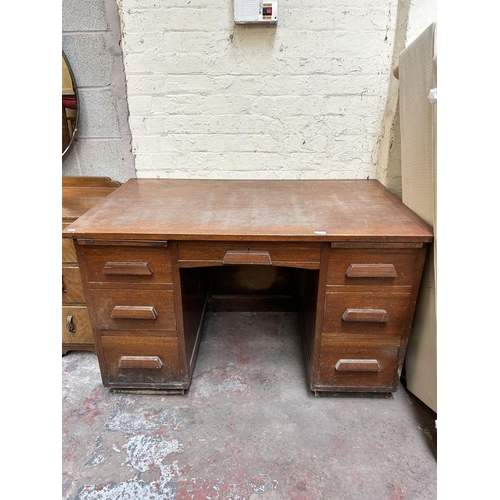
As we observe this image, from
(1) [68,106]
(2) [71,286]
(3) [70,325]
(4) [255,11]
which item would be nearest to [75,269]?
(2) [71,286]

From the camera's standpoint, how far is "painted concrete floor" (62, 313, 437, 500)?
1132 mm

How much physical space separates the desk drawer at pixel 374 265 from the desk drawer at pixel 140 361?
2.28 feet

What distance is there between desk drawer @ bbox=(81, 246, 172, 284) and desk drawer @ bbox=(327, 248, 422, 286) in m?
0.59

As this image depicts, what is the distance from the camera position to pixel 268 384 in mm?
1553

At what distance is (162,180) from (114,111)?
40 centimetres

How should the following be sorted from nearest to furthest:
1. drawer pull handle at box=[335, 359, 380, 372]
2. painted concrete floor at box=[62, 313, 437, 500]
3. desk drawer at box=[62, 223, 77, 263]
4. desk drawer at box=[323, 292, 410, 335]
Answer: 1. painted concrete floor at box=[62, 313, 437, 500]
2. desk drawer at box=[323, 292, 410, 335]
3. drawer pull handle at box=[335, 359, 380, 372]
4. desk drawer at box=[62, 223, 77, 263]

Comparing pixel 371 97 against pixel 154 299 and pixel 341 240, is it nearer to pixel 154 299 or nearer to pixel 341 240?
pixel 341 240

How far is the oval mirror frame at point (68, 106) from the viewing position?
5.43 ft

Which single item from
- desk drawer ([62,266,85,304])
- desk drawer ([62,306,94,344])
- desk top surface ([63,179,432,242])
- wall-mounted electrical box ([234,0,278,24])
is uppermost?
wall-mounted electrical box ([234,0,278,24])

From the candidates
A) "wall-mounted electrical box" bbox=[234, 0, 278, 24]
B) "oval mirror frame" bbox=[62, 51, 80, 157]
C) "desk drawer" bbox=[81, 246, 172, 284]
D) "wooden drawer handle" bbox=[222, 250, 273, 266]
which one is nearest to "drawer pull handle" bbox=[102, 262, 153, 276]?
"desk drawer" bbox=[81, 246, 172, 284]

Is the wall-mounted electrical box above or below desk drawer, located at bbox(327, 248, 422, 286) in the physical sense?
above

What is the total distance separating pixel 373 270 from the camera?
1210 mm

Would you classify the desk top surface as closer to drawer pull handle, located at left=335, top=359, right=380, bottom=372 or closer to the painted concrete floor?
drawer pull handle, located at left=335, top=359, right=380, bottom=372
